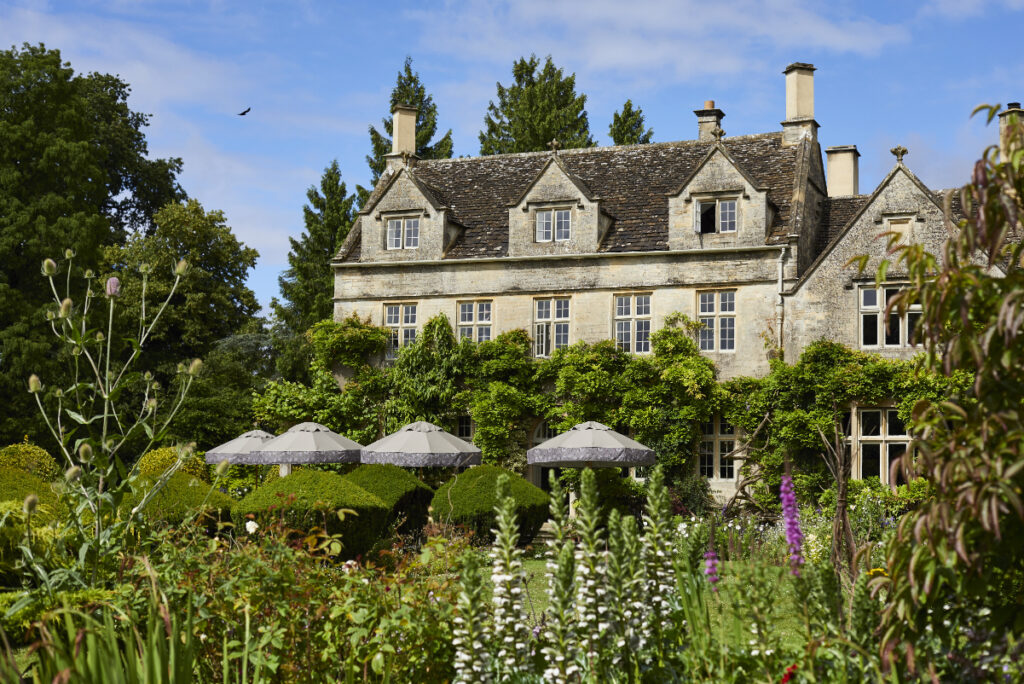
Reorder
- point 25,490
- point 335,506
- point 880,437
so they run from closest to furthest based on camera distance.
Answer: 1. point 25,490
2. point 335,506
3. point 880,437

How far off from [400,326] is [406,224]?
2.69 m

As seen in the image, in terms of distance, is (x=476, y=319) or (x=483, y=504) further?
(x=476, y=319)

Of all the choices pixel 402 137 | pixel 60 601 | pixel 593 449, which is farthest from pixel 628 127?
pixel 60 601

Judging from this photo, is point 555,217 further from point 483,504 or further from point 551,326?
point 483,504

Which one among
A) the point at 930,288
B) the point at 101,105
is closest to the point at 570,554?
the point at 930,288

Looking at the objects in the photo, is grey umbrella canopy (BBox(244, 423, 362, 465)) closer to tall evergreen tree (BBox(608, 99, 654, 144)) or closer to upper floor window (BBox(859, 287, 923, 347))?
upper floor window (BBox(859, 287, 923, 347))

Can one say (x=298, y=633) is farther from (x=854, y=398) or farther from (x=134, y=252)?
(x=134, y=252)

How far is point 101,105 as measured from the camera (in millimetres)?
→ 41000

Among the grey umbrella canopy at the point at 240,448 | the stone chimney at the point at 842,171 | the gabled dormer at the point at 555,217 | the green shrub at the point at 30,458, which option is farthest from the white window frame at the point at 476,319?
the green shrub at the point at 30,458

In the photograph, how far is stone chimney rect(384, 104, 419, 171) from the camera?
2858cm

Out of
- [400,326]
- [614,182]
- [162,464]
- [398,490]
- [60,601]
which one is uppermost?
[614,182]

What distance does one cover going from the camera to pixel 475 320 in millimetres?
25094

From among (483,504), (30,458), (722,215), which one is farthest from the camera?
(722,215)

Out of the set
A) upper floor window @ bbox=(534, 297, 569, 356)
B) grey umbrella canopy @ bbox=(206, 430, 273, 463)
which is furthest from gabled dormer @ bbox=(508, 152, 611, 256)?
grey umbrella canopy @ bbox=(206, 430, 273, 463)
